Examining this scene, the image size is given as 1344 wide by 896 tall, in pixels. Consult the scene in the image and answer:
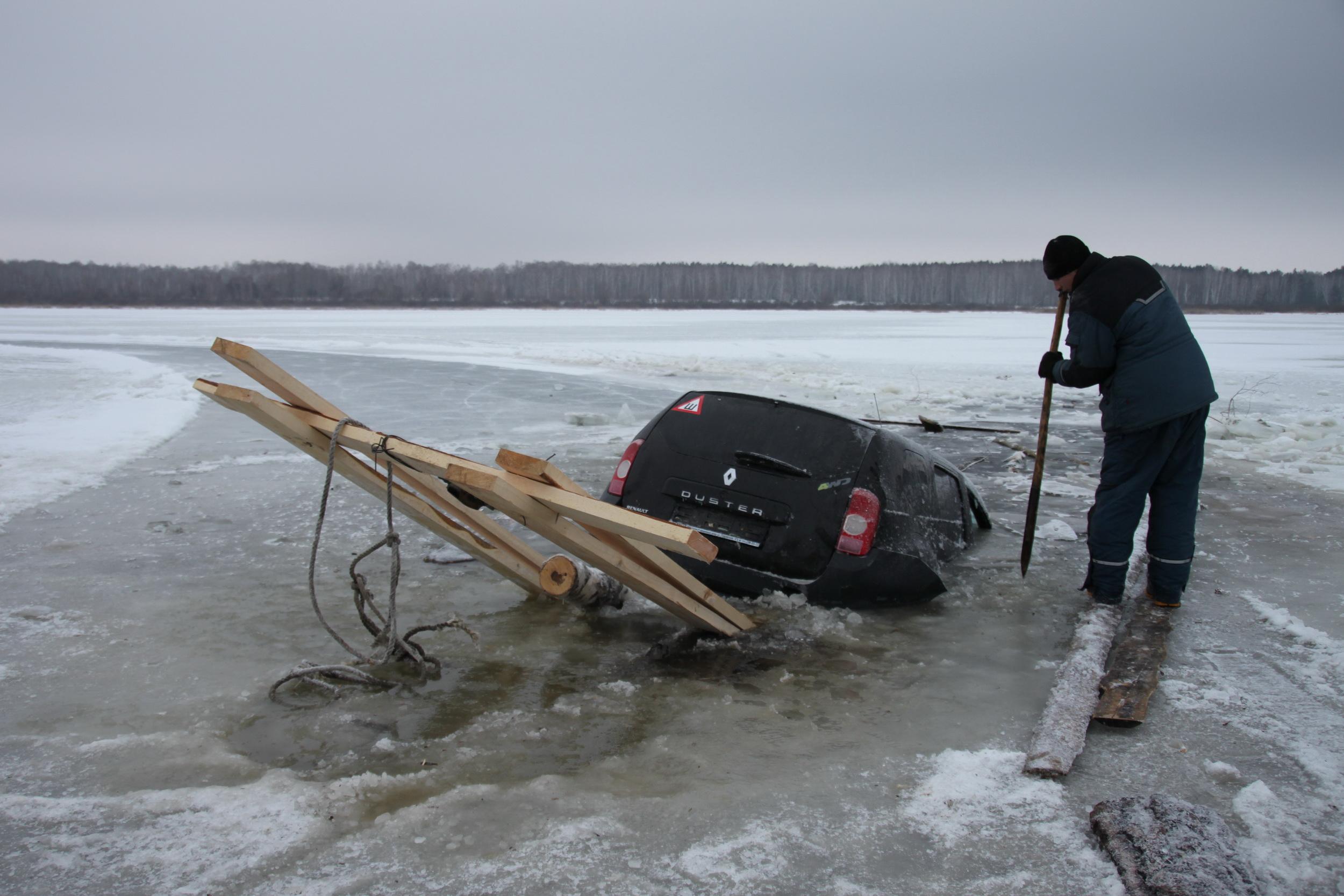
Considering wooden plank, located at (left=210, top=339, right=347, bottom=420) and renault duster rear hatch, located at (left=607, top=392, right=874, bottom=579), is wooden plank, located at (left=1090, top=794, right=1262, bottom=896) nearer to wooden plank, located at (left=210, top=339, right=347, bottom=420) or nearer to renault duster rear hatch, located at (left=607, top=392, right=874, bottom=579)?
renault duster rear hatch, located at (left=607, top=392, right=874, bottom=579)

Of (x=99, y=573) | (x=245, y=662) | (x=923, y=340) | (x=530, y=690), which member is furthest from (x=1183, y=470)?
(x=923, y=340)

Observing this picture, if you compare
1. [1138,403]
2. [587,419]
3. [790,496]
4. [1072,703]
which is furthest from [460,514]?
[587,419]

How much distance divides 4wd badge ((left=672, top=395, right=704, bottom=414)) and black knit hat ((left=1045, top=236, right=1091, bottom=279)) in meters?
2.05

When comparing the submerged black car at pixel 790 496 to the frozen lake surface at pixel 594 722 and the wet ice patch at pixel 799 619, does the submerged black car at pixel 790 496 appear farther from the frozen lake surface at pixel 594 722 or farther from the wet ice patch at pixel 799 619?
the frozen lake surface at pixel 594 722

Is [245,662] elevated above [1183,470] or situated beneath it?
situated beneath

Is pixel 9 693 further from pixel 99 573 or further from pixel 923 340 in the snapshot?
pixel 923 340

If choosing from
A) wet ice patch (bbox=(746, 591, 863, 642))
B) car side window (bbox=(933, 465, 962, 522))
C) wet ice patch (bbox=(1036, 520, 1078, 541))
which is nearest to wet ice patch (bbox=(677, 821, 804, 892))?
wet ice patch (bbox=(746, 591, 863, 642))

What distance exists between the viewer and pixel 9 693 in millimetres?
3684

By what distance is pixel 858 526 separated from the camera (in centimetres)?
462

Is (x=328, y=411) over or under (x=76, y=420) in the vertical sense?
over

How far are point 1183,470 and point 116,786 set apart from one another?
5.13 metres

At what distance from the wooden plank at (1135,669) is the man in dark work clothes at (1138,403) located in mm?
300

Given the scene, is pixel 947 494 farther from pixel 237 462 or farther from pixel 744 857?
pixel 237 462

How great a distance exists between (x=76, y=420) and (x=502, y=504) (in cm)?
992
